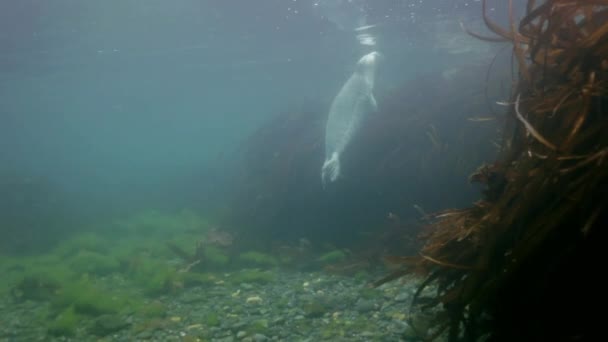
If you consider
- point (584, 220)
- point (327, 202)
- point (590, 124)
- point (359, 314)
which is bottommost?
point (327, 202)

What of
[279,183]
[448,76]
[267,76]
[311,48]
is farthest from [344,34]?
[267,76]

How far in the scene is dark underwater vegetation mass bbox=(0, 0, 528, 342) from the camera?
229 inches

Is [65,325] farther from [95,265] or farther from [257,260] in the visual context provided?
[95,265]

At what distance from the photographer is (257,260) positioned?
31.1 feet

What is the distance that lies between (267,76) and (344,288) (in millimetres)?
40372

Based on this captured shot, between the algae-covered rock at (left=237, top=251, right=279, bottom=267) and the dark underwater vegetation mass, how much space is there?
34mm

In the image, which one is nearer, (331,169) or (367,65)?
(331,169)

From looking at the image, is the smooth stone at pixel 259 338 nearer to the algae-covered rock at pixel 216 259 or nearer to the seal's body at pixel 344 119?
the algae-covered rock at pixel 216 259

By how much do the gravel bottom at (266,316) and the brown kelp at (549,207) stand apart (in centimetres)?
176

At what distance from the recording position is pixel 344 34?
82.3 feet

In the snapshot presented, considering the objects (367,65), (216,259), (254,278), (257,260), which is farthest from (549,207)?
(367,65)

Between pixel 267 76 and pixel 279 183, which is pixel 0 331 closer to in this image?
pixel 279 183

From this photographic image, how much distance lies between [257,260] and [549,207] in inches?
316

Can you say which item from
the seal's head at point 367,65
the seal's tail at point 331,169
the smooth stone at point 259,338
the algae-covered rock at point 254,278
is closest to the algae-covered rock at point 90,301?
the algae-covered rock at point 254,278
